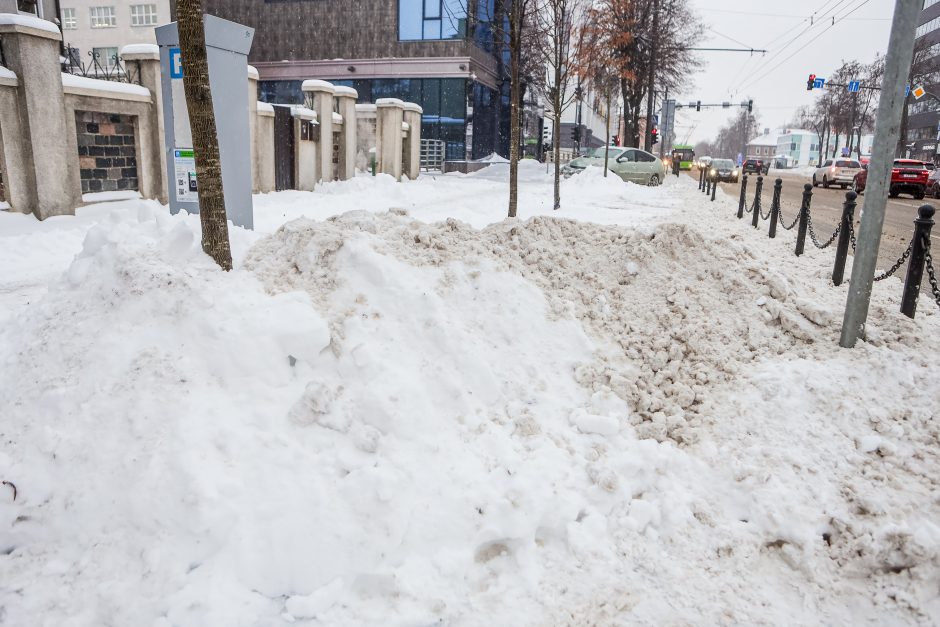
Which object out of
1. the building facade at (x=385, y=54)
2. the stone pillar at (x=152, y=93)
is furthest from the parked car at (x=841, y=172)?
the stone pillar at (x=152, y=93)

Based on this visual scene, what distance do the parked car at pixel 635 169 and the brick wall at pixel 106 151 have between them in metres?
18.9

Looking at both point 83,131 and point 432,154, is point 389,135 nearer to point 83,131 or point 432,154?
point 432,154

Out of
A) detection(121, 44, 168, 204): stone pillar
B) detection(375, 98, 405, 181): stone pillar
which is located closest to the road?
detection(121, 44, 168, 204): stone pillar

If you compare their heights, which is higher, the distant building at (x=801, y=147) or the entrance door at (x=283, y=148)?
the distant building at (x=801, y=147)

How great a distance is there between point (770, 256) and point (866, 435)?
20.4 feet

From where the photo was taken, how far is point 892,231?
1388 cm

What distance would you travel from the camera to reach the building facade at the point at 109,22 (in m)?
37.2

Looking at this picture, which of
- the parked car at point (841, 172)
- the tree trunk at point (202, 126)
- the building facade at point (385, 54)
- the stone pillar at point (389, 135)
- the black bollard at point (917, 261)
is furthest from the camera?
the building facade at point (385, 54)

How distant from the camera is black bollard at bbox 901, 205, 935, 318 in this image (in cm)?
562

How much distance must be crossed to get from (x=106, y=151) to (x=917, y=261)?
39.3 ft

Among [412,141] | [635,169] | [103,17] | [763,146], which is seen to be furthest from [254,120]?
Result: [763,146]

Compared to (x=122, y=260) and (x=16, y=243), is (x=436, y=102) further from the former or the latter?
(x=122, y=260)

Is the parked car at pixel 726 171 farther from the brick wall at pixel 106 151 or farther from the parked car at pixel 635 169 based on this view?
the brick wall at pixel 106 151

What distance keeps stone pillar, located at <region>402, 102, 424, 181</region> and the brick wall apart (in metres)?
13.3
